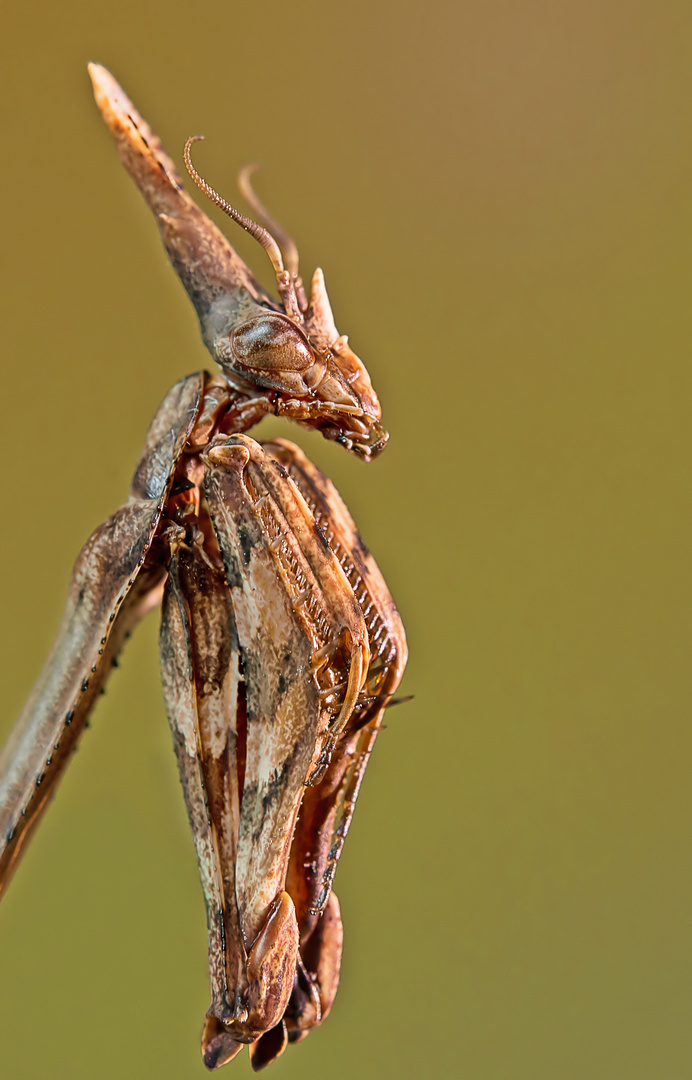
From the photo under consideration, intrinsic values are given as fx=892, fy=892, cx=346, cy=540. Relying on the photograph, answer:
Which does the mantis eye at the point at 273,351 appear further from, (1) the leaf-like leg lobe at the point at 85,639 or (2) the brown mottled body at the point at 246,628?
(1) the leaf-like leg lobe at the point at 85,639

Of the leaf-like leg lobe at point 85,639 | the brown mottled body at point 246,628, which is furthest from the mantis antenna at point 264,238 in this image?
the leaf-like leg lobe at point 85,639

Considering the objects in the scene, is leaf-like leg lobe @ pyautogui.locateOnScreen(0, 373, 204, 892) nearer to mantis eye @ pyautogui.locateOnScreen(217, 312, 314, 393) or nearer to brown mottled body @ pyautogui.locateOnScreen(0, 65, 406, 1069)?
brown mottled body @ pyautogui.locateOnScreen(0, 65, 406, 1069)

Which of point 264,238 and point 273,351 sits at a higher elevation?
point 264,238

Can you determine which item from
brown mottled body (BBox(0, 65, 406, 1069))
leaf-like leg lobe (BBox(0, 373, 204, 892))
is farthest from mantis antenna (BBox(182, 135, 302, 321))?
leaf-like leg lobe (BBox(0, 373, 204, 892))

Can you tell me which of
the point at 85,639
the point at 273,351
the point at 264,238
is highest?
the point at 264,238

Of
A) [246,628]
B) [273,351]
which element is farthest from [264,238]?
[246,628]

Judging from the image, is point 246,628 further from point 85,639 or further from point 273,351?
point 273,351

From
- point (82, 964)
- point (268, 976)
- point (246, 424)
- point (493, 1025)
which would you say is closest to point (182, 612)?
point (246, 424)

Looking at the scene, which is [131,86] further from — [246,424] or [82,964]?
[82,964]
